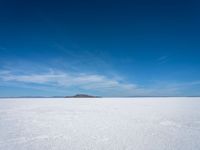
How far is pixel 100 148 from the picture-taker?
2.37 m

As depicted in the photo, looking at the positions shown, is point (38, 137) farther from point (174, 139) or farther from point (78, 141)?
point (174, 139)

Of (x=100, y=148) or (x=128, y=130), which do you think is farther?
(x=128, y=130)

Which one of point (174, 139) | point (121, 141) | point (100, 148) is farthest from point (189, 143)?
point (100, 148)

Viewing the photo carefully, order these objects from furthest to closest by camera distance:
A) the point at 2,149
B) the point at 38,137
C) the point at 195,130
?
the point at 195,130 → the point at 38,137 → the point at 2,149

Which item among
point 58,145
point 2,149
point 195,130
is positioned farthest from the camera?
point 195,130

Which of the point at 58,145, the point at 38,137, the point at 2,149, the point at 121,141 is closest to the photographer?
the point at 2,149

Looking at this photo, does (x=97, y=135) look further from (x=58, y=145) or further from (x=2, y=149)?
(x=2, y=149)

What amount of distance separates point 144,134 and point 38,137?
222 cm

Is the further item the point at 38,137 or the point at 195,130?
the point at 195,130

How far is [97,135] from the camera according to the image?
3.05 metres

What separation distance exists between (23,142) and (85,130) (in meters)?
1.34

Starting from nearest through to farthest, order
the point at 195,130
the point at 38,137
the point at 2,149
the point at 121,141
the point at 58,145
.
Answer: the point at 2,149
the point at 58,145
the point at 121,141
the point at 38,137
the point at 195,130

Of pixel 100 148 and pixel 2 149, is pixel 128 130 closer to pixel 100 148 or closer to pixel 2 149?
pixel 100 148

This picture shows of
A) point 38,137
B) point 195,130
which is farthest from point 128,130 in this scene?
point 38,137
